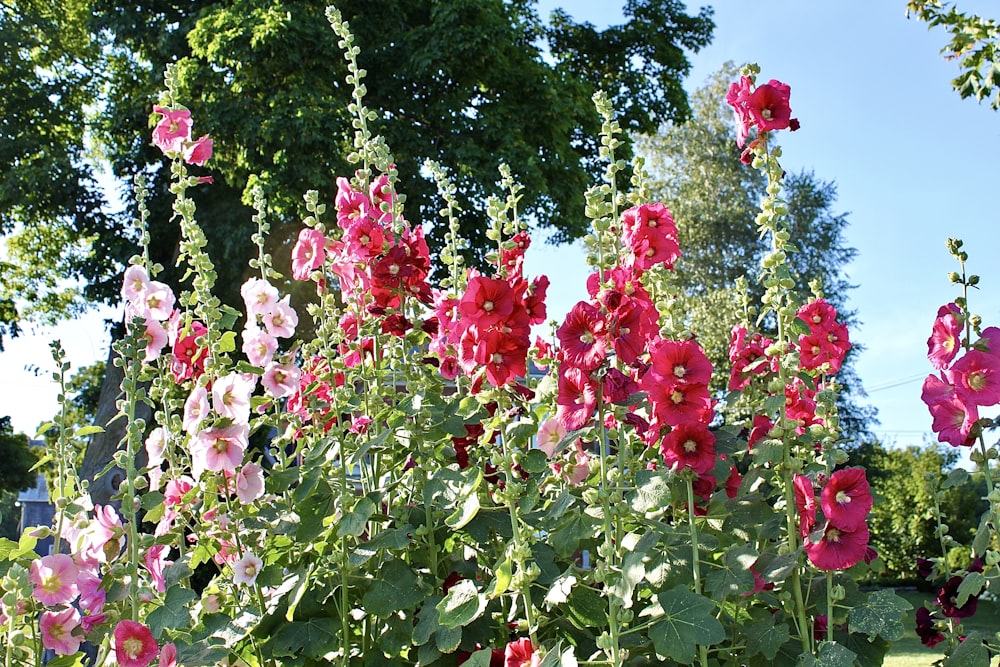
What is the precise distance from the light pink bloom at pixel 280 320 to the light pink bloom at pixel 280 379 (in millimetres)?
119

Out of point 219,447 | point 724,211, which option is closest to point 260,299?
point 219,447

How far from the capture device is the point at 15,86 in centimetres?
1246

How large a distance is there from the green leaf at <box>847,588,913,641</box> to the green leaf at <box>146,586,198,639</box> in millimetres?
1356

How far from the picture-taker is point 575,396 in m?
1.73

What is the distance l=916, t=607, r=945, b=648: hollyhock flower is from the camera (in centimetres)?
241

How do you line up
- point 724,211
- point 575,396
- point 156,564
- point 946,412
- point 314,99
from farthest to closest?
point 724,211
point 314,99
point 156,564
point 946,412
point 575,396

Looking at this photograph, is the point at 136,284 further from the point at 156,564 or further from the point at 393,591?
the point at 393,591

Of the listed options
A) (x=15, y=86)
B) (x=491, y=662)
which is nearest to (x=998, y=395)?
(x=491, y=662)

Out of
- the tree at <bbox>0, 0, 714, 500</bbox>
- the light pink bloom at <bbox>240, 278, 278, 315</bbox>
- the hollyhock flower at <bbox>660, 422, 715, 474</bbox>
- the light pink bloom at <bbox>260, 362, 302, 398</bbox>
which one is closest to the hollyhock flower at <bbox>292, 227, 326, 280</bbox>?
the light pink bloom at <bbox>240, 278, 278, 315</bbox>

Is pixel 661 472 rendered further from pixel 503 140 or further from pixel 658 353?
pixel 503 140

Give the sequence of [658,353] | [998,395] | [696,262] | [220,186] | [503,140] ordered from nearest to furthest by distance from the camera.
Answer: [658,353] → [998,395] → [503,140] → [220,186] → [696,262]

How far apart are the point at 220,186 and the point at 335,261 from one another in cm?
1038

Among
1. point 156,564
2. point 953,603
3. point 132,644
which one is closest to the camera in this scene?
point 132,644

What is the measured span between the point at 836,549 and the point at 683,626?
1.16 feet
